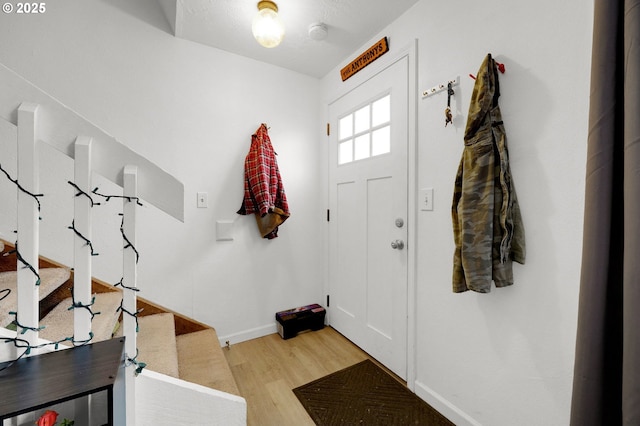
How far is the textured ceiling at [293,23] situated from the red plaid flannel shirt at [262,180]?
580 millimetres

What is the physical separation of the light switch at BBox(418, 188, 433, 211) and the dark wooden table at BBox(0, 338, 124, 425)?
1429 millimetres

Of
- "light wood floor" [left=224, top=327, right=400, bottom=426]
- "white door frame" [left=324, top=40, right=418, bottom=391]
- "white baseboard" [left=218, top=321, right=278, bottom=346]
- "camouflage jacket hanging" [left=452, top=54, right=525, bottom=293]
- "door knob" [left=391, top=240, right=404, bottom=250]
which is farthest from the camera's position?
"white baseboard" [left=218, top=321, right=278, bottom=346]

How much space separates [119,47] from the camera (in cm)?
173

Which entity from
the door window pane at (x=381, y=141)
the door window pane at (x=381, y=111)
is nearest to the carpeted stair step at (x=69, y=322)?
the door window pane at (x=381, y=141)

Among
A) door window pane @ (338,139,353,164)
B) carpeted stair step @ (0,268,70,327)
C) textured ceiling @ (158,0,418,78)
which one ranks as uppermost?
textured ceiling @ (158,0,418,78)

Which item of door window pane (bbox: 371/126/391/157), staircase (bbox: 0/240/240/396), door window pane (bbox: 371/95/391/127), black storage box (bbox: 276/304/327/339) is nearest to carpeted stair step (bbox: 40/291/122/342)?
staircase (bbox: 0/240/240/396)

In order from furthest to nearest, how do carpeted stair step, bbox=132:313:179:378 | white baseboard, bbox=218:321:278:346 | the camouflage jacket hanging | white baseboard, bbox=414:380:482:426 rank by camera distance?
white baseboard, bbox=218:321:278:346 → white baseboard, bbox=414:380:482:426 → carpeted stair step, bbox=132:313:179:378 → the camouflage jacket hanging

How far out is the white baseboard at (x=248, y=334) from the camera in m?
2.07

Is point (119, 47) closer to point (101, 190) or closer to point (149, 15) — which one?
point (149, 15)

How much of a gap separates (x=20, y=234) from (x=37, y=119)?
12.0 inches

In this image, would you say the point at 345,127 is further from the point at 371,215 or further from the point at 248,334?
the point at 248,334

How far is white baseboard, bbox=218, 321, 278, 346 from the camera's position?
6.81 feet

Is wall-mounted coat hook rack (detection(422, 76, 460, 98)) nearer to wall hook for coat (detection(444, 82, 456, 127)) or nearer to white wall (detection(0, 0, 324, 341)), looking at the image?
wall hook for coat (detection(444, 82, 456, 127))

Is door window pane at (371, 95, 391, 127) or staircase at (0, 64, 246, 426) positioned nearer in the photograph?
staircase at (0, 64, 246, 426)
